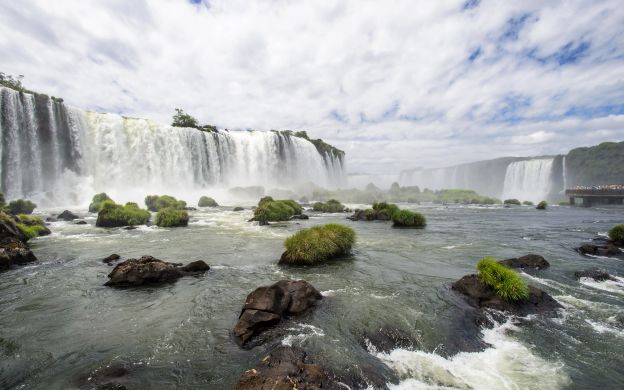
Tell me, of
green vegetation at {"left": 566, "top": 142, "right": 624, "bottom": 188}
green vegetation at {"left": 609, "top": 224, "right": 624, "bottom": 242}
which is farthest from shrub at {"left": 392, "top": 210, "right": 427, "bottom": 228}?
green vegetation at {"left": 566, "top": 142, "right": 624, "bottom": 188}

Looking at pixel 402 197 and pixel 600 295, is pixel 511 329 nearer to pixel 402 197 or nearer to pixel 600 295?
pixel 600 295

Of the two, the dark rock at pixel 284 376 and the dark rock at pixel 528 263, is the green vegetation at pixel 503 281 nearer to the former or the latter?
Result: the dark rock at pixel 528 263

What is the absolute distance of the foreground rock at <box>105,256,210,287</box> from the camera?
11102 mm

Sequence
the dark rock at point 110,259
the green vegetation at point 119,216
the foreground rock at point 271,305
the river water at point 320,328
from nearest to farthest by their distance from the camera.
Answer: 1. the river water at point 320,328
2. the foreground rock at point 271,305
3. the dark rock at point 110,259
4. the green vegetation at point 119,216

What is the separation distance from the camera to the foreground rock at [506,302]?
8.83 metres

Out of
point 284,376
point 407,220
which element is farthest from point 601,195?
point 284,376

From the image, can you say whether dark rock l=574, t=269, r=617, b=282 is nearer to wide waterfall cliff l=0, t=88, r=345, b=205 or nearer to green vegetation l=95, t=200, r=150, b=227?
green vegetation l=95, t=200, r=150, b=227

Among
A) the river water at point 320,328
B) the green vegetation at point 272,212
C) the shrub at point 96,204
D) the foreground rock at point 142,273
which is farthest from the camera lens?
the shrub at point 96,204

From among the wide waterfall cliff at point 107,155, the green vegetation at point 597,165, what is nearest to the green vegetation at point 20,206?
the wide waterfall cliff at point 107,155

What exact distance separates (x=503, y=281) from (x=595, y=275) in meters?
5.62

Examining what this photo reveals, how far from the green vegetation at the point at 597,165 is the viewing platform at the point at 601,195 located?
48660mm

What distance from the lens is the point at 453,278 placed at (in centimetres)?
1212

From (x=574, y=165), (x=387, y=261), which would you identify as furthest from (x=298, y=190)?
(x=574, y=165)

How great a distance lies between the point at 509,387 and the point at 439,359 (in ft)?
4.33
